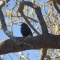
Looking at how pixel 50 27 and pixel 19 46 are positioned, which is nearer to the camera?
pixel 19 46

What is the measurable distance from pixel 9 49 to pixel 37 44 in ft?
1.21

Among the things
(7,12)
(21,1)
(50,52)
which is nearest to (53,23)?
(50,52)

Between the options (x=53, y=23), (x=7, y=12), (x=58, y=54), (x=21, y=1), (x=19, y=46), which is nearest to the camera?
(x=19, y=46)

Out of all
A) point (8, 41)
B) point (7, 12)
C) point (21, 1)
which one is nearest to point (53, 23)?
point (7, 12)

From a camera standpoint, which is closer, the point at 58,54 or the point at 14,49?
the point at 14,49

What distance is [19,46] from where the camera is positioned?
3.01 metres

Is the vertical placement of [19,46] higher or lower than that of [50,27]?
higher

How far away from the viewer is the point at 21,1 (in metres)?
3.37

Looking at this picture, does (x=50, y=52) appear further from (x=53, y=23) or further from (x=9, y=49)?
(x=9, y=49)

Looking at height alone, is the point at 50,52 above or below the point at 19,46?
below

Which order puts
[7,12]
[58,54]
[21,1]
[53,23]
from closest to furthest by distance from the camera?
[21,1], [7,12], [53,23], [58,54]

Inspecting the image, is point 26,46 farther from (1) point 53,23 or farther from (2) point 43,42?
(1) point 53,23

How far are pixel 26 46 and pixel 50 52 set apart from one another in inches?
91.0

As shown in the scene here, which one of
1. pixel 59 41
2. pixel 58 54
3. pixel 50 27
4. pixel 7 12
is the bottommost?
pixel 58 54
